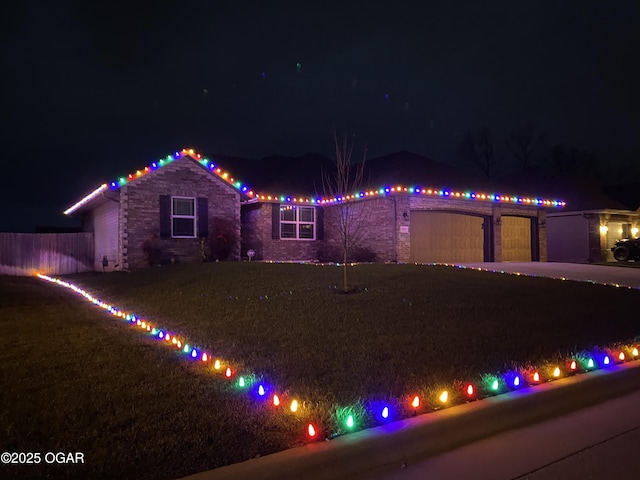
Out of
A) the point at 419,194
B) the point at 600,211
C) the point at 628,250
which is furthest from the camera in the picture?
the point at 600,211

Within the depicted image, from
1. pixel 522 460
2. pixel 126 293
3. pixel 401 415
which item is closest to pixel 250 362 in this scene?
pixel 401 415

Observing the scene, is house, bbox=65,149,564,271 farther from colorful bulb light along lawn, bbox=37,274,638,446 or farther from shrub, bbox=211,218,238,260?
colorful bulb light along lawn, bbox=37,274,638,446

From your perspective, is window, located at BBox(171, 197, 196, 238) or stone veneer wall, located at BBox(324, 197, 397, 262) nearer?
window, located at BBox(171, 197, 196, 238)

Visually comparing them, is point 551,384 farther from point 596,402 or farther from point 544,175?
point 544,175

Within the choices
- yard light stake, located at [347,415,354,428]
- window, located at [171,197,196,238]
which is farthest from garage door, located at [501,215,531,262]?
yard light stake, located at [347,415,354,428]

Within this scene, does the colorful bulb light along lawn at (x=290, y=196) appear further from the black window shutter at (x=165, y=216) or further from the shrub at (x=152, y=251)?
the shrub at (x=152, y=251)

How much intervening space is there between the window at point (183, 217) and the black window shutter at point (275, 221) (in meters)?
3.00

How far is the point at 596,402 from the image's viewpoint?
193 inches

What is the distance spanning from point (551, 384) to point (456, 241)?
14.5 metres

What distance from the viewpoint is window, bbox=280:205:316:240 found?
19125 mm

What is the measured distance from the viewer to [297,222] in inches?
765

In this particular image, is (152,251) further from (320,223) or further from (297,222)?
(320,223)

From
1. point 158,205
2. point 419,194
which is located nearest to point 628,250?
point 419,194

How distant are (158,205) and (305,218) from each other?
575 centimetres
